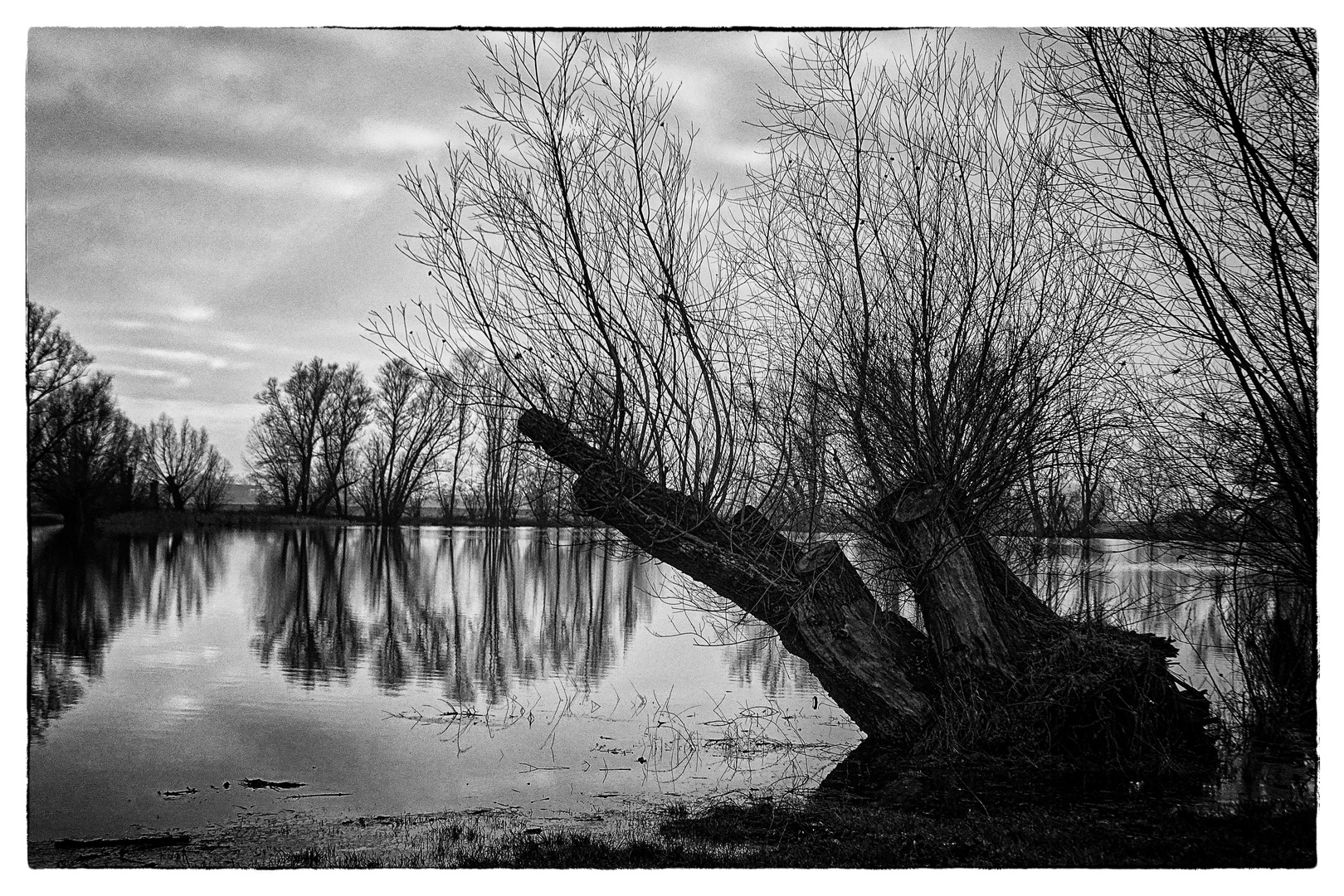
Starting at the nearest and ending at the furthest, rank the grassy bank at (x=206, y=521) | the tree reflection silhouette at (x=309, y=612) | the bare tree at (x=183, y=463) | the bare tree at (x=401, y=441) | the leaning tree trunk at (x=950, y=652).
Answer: the leaning tree trunk at (x=950, y=652) → the grassy bank at (x=206, y=521) → the bare tree at (x=183, y=463) → the tree reflection silhouette at (x=309, y=612) → the bare tree at (x=401, y=441)

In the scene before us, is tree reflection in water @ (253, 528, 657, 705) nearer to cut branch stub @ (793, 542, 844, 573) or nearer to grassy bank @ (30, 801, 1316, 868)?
cut branch stub @ (793, 542, 844, 573)

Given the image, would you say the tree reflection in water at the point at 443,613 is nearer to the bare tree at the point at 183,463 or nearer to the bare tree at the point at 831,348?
the bare tree at the point at 831,348

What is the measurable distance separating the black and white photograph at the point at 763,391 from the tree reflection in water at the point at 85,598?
0.08 m

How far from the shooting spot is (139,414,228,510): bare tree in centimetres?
629

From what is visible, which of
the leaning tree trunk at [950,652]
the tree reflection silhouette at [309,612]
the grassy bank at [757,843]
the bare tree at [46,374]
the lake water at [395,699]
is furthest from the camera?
the tree reflection silhouette at [309,612]

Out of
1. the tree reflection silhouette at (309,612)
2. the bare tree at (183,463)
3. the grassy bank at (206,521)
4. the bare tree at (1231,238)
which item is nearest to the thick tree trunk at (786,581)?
the grassy bank at (206,521)

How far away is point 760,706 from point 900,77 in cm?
452

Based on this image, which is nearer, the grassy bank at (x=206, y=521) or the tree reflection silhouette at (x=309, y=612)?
the grassy bank at (x=206, y=521)

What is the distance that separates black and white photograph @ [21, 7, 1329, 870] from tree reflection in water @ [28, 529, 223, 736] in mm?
76

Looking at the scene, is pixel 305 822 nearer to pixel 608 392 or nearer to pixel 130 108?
pixel 608 392

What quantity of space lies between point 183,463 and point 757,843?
515 centimetres

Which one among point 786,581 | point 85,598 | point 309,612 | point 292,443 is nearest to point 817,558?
point 786,581

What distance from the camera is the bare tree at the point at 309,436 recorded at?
9.05 m

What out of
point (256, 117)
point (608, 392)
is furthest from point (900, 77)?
point (256, 117)
